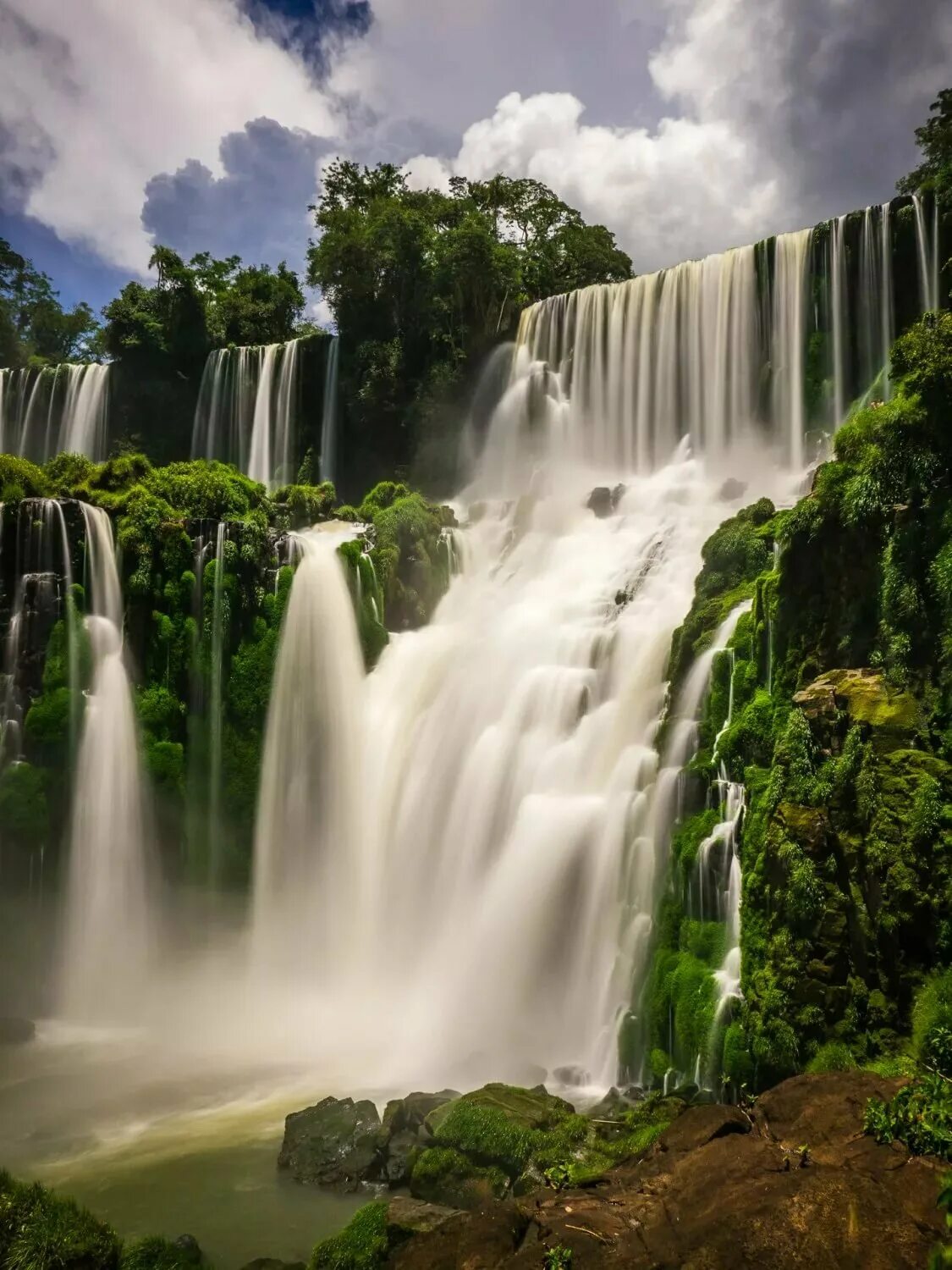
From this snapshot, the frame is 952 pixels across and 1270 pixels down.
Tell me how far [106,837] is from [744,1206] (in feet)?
46.6

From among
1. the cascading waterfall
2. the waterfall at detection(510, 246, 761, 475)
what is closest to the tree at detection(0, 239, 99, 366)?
the cascading waterfall

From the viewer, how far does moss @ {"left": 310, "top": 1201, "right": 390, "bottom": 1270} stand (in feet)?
25.7

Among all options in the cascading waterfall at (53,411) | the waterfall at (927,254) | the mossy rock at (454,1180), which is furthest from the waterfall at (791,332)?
the cascading waterfall at (53,411)

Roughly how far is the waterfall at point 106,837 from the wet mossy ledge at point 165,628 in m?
0.27

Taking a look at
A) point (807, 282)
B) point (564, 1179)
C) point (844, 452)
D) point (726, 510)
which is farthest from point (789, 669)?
point (807, 282)

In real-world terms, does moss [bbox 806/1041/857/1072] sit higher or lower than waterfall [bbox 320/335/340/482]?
lower

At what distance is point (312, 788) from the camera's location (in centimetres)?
1842

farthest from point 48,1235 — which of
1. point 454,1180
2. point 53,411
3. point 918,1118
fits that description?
point 53,411

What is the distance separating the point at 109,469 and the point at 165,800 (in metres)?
7.73

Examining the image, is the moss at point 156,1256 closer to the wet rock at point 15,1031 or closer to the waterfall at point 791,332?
the wet rock at point 15,1031

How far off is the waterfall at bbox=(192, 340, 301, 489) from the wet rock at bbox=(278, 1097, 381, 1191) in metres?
24.7

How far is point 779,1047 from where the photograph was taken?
9039mm

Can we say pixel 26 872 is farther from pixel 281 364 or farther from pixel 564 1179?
pixel 281 364

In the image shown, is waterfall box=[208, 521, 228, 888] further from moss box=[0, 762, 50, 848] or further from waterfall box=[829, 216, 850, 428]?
waterfall box=[829, 216, 850, 428]
